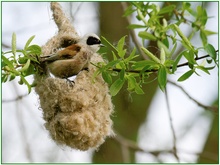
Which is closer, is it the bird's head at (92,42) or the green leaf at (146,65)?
the green leaf at (146,65)

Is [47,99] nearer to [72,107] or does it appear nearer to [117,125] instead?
[72,107]

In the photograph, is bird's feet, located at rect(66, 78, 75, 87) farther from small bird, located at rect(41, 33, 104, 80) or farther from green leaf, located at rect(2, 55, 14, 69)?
green leaf, located at rect(2, 55, 14, 69)

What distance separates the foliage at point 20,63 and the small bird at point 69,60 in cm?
15

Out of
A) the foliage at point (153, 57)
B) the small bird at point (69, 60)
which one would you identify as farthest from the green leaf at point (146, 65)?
the small bird at point (69, 60)

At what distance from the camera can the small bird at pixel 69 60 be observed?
2138 mm

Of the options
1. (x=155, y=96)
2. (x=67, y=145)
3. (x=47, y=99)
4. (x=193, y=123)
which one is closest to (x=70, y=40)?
(x=47, y=99)

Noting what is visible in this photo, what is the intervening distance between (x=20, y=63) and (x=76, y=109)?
0.36 meters

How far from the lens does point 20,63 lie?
1.92 metres

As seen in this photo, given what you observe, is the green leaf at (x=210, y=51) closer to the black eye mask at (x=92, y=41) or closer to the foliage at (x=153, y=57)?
the foliage at (x=153, y=57)

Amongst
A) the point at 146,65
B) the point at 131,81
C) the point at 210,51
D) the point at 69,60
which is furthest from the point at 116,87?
the point at 210,51

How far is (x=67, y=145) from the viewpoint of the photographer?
88.1 inches

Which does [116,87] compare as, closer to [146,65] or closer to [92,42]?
[146,65]

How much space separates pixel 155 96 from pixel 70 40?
2411mm

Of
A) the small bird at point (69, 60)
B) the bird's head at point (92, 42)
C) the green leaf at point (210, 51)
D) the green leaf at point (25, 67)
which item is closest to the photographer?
the green leaf at point (210, 51)
